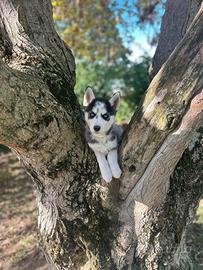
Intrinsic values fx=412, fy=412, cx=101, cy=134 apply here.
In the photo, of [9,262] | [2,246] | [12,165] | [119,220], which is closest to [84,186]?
[119,220]

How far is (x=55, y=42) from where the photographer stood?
4219 millimetres

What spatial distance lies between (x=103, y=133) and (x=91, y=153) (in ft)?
1.13

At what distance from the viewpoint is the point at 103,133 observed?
3615 millimetres

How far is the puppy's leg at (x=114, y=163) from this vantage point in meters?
3.63

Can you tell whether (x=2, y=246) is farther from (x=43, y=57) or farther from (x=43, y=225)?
(x=43, y=57)

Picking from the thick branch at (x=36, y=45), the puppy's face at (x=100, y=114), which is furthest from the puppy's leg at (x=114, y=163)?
the thick branch at (x=36, y=45)

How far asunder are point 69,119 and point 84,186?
0.69 meters

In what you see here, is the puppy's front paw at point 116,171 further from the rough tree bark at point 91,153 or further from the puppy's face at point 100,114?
the puppy's face at point 100,114

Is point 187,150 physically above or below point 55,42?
below

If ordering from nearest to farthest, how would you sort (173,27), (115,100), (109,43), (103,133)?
(103,133) → (115,100) → (173,27) → (109,43)

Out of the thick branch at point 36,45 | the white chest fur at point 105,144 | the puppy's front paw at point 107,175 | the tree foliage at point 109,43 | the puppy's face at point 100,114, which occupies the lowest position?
the puppy's front paw at point 107,175

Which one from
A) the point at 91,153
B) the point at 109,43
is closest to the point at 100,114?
the point at 91,153

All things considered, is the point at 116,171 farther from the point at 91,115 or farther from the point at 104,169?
the point at 91,115

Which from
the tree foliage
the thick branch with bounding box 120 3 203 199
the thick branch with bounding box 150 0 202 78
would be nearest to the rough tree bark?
the thick branch with bounding box 120 3 203 199
